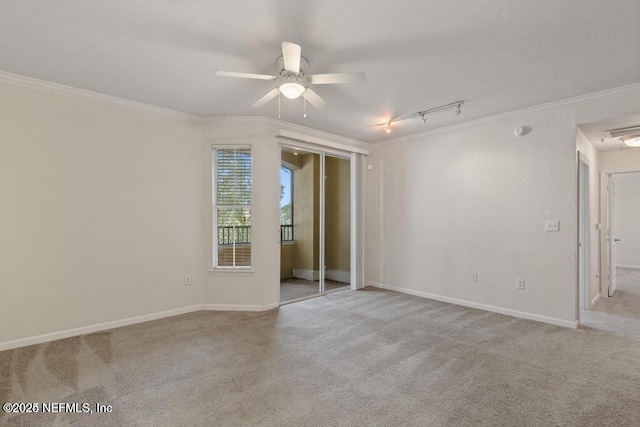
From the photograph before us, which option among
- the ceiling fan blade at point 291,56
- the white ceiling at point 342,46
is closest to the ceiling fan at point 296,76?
the ceiling fan blade at point 291,56

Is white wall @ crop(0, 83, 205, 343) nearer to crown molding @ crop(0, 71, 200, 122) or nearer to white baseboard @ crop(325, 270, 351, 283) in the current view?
crown molding @ crop(0, 71, 200, 122)

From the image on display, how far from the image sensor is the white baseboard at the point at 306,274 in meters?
5.44

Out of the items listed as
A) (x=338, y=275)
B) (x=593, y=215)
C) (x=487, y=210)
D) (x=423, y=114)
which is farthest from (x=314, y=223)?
(x=593, y=215)

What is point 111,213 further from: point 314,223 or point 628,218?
point 628,218

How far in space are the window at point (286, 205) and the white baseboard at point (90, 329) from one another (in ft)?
6.15

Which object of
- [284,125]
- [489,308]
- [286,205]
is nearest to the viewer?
[489,308]

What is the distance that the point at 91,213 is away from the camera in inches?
136

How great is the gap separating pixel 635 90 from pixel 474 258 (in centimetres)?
245

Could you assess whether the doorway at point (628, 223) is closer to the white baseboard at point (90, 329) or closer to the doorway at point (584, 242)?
the doorway at point (584, 242)

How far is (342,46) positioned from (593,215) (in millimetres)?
4601

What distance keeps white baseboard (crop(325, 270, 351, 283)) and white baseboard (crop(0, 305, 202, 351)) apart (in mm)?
2303

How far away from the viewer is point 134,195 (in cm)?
375

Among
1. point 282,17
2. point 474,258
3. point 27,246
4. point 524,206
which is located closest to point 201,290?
point 27,246

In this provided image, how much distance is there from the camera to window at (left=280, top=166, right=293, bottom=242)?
4.99 m
